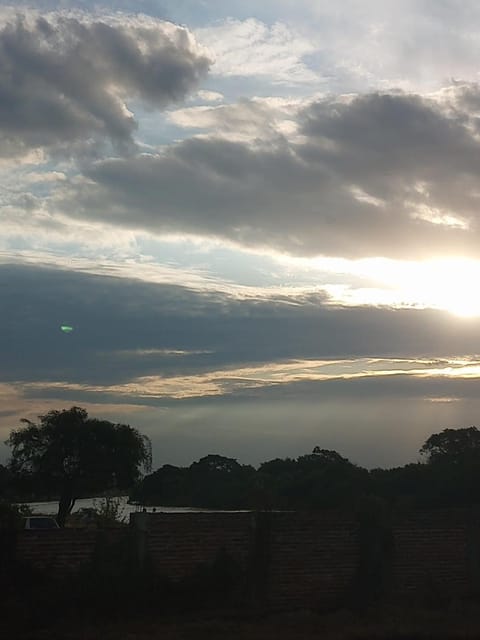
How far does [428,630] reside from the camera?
16266 millimetres

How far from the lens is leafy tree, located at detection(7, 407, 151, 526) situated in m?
41.4

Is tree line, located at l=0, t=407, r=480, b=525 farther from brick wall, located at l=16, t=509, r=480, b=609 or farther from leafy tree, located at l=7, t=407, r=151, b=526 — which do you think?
brick wall, located at l=16, t=509, r=480, b=609

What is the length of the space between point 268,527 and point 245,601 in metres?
1.72

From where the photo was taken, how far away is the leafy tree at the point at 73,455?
41375 mm

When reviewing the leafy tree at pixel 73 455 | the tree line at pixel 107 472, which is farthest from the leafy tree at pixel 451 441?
the leafy tree at pixel 73 455

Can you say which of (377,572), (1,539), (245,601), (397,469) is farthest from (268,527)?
(397,469)

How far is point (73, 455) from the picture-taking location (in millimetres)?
41688

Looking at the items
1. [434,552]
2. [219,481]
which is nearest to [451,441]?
[219,481]

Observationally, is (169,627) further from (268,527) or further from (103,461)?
(103,461)

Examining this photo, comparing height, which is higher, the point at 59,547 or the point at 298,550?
the point at 59,547

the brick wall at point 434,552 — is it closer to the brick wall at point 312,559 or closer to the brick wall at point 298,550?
the brick wall at point 298,550

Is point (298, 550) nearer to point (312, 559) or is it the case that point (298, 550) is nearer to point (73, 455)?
point (312, 559)

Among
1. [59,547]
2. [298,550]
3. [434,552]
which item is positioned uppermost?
[59,547]

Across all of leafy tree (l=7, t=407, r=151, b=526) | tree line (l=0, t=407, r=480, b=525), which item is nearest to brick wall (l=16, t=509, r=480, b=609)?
tree line (l=0, t=407, r=480, b=525)
